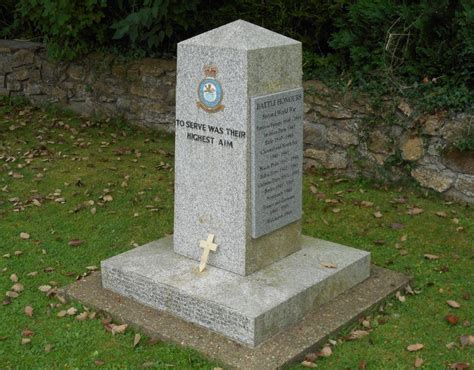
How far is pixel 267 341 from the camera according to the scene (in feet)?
14.3

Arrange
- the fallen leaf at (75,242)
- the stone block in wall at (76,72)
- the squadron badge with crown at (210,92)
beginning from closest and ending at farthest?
the squadron badge with crown at (210,92) → the fallen leaf at (75,242) → the stone block in wall at (76,72)

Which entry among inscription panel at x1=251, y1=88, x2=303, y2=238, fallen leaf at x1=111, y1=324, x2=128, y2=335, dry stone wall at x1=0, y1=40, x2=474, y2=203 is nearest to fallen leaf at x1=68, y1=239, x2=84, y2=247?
fallen leaf at x1=111, y1=324, x2=128, y2=335

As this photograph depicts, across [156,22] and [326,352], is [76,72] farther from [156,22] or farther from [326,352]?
[326,352]

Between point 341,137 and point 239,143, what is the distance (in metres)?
3.20

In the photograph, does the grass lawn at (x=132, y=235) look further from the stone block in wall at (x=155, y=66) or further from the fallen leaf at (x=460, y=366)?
the stone block in wall at (x=155, y=66)

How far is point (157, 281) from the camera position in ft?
15.5

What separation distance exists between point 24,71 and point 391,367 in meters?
7.79

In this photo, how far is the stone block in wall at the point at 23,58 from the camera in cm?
1041

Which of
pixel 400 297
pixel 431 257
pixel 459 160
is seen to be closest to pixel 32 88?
pixel 459 160

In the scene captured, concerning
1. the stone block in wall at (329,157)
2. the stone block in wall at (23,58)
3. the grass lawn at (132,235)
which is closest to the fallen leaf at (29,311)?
the grass lawn at (132,235)

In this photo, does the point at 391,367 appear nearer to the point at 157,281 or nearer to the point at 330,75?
the point at 157,281

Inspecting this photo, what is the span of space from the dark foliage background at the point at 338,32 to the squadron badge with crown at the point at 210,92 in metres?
2.93

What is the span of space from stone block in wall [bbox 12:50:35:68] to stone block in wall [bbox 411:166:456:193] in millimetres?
5808

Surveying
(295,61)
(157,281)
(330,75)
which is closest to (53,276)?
(157,281)
